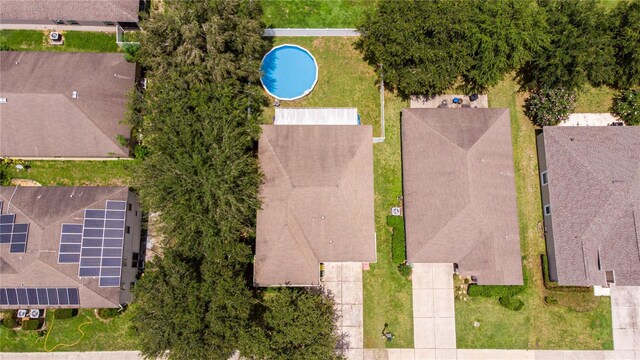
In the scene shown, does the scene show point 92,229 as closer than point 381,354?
Yes

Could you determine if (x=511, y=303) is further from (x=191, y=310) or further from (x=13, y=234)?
(x=13, y=234)

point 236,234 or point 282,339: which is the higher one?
point 236,234

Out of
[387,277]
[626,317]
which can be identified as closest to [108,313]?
[387,277]

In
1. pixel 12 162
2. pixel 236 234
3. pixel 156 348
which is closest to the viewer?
pixel 156 348

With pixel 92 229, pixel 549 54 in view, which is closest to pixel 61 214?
pixel 92 229

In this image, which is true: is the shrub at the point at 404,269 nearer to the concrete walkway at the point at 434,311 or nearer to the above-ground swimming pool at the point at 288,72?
the concrete walkway at the point at 434,311

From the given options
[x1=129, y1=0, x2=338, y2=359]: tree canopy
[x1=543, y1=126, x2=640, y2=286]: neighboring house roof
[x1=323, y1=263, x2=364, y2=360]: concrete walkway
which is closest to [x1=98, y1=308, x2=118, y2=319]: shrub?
[x1=129, y1=0, x2=338, y2=359]: tree canopy

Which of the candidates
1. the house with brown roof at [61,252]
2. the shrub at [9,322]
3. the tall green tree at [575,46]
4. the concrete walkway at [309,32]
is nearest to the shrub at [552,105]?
the tall green tree at [575,46]

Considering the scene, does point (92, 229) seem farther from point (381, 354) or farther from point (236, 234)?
point (381, 354)
